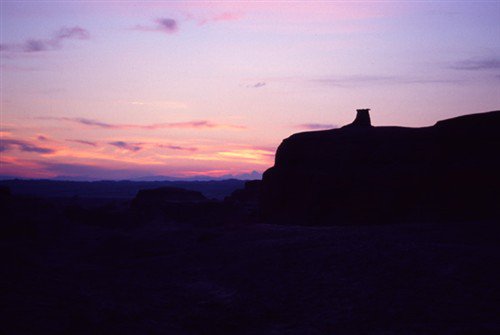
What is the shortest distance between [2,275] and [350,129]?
84.1ft

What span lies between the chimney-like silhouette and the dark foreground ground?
18159 mm

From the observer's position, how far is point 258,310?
456 inches

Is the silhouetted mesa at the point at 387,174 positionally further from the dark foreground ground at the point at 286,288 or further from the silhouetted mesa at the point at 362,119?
the dark foreground ground at the point at 286,288

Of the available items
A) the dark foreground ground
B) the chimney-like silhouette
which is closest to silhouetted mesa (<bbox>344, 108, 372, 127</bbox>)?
the chimney-like silhouette

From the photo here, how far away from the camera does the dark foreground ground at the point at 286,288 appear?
989 cm

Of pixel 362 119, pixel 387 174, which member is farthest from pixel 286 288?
pixel 362 119

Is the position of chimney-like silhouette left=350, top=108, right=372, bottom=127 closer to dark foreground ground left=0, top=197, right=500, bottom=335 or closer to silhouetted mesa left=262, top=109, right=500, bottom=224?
silhouetted mesa left=262, top=109, right=500, bottom=224

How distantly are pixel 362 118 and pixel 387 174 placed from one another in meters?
9.71

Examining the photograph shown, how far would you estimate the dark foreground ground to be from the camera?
989cm

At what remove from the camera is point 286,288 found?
13.1 m

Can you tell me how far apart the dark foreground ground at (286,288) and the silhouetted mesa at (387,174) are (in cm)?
642

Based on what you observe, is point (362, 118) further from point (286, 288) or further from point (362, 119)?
point (286, 288)

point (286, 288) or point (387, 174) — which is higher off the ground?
point (387, 174)

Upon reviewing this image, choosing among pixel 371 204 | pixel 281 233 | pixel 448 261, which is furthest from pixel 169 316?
pixel 371 204
